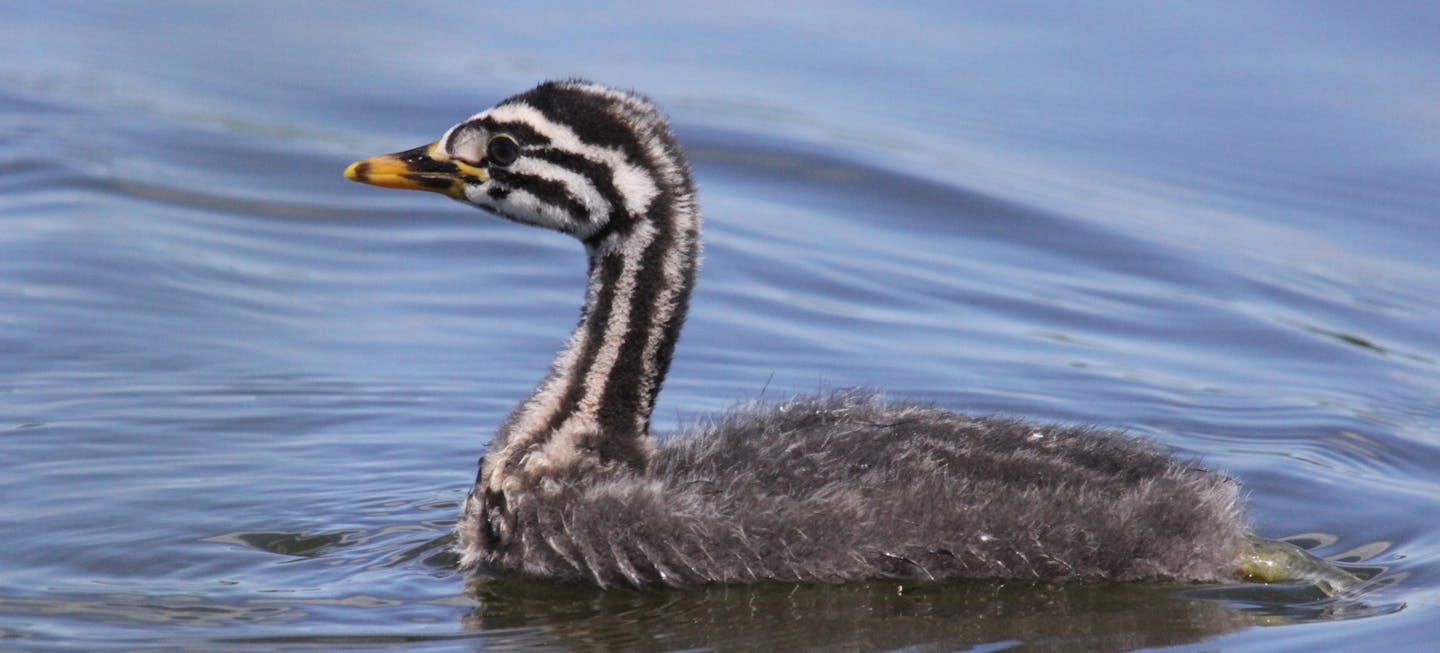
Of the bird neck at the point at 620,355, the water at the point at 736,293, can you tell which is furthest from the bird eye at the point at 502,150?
the water at the point at 736,293

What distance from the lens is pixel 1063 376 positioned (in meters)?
13.8

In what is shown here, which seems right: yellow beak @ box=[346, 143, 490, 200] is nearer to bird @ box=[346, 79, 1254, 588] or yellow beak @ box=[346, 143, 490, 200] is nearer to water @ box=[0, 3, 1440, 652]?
bird @ box=[346, 79, 1254, 588]

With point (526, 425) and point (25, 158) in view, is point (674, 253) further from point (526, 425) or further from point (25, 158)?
point (25, 158)

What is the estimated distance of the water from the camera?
998 cm

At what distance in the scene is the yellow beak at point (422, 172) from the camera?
1055cm

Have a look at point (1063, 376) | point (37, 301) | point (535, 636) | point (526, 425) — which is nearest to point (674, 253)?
point (526, 425)

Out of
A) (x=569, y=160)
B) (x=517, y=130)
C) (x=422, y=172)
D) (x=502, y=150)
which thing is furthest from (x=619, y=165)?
(x=422, y=172)

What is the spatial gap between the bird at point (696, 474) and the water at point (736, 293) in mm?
179

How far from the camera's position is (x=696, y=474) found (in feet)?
32.8

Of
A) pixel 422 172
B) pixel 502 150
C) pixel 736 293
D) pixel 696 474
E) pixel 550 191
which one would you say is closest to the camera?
pixel 696 474

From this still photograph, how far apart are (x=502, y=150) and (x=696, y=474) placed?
1685 mm

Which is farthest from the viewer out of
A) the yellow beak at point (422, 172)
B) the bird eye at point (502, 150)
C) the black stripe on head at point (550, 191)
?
the yellow beak at point (422, 172)

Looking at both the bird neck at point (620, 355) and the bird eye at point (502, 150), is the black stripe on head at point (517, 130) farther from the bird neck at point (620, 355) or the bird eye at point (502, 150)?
the bird neck at point (620, 355)

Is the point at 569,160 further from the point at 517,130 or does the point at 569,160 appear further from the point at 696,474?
the point at 696,474
